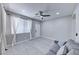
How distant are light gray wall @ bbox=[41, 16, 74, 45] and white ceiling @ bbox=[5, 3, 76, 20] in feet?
0.35

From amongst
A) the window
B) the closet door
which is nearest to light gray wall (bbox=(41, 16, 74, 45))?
the closet door

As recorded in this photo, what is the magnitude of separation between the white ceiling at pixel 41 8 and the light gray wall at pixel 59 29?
106mm

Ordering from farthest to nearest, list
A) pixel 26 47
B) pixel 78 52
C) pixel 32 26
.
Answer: pixel 32 26, pixel 26 47, pixel 78 52

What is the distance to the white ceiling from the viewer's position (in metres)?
1.50

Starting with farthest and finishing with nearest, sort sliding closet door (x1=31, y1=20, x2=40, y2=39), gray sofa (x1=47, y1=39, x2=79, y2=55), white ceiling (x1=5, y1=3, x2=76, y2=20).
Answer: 1. sliding closet door (x1=31, y1=20, x2=40, y2=39)
2. white ceiling (x1=5, y1=3, x2=76, y2=20)
3. gray sofa (x1=47, y1=39, x2=79, y2=55)

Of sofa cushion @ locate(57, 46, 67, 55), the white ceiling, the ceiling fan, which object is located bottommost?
sofa cushion @ locate(57, 46, 67, 55)

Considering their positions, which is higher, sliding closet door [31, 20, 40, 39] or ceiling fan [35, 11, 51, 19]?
ceiling fan [35, 11, 51, 19]

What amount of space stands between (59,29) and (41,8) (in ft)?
1.63

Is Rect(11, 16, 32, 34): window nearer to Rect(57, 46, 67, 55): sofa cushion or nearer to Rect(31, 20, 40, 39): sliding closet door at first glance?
Rect(31, 20, 40, 39): sliding closet door

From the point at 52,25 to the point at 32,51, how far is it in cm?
58

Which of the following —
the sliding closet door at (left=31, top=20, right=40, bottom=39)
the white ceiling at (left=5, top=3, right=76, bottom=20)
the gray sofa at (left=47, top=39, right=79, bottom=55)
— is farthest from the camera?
the sliding closet door at (left=31, top=20, right=40, bottom=39)
